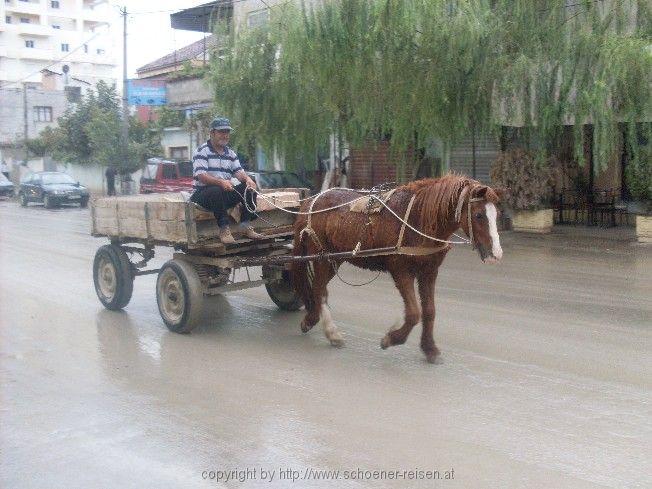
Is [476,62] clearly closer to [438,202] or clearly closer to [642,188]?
[642,188]

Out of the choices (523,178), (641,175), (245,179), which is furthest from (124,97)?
(245,179)

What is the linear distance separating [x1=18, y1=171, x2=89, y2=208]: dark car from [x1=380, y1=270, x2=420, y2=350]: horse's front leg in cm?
2814

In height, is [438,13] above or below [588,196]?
above

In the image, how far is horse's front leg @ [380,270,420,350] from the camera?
709cm

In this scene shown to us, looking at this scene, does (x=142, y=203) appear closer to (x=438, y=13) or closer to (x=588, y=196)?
(x=438, y=13)

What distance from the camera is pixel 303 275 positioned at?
853 centimetres

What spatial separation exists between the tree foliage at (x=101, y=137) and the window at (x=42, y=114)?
17010 millimetres

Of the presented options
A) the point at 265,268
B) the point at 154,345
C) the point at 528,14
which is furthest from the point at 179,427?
the point at 528,14

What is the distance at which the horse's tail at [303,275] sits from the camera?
27.8 ft

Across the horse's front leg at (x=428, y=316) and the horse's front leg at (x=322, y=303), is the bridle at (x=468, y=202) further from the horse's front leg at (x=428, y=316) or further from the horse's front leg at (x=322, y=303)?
the horse's front leg at (x=322, y=303)

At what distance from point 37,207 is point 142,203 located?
26.6 meters

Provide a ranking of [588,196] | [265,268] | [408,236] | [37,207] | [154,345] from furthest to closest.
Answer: [37,207] → [588,196] → [265,268] → [154,345] → [408,236]

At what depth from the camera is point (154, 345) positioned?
830 cm

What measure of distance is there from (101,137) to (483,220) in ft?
105
